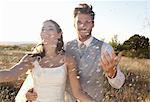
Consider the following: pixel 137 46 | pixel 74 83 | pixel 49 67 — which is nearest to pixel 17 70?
pixel 49 67

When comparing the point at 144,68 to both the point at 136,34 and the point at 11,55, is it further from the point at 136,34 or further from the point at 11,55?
the point at 11,55

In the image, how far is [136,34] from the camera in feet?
10.5

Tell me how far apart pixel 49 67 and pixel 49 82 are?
0.25 feet

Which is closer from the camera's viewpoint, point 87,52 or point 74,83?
point 74,83

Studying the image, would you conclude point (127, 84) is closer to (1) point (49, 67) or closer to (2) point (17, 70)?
(1) point (49, 67)

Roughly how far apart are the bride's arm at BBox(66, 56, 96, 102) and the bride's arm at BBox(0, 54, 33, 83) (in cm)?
19

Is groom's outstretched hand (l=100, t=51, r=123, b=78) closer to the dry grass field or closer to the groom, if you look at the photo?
the groom

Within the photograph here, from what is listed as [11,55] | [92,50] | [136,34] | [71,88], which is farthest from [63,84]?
[136,34]

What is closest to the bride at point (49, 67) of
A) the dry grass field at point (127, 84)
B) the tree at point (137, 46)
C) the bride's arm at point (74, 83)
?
the bride's arm at point (74, 83)

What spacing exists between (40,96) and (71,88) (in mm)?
171

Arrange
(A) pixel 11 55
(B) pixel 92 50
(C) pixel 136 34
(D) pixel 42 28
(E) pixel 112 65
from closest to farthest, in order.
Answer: (E) pixel 112 65
(D) pixel 42 28
(B) pixel 92 50
(A) pixel 11 55
(C) pixel 136 34

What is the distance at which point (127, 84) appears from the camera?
331cm

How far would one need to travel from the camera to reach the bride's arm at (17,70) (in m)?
1.99

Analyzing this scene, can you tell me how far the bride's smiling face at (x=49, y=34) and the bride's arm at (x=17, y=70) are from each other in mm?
133
